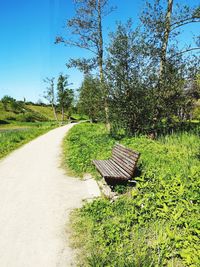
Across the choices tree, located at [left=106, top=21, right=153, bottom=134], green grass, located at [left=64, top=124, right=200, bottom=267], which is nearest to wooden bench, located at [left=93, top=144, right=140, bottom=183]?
green grass, located at [left=64, top=124, right=200, bottom=267]

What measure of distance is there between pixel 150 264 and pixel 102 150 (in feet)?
23.8

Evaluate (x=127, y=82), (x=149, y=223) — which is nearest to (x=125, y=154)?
(x=149, y=223)

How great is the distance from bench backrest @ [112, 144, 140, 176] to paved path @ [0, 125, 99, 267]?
3.52ft

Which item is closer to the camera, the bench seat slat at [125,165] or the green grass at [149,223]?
the green grass at [149,223]

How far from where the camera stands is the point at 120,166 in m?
6.92

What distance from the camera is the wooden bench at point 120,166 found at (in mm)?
6008

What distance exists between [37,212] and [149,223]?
2.50m

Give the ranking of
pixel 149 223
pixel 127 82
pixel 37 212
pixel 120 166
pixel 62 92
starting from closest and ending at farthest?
pixel 149 223
pixel 37 212
pixel 120 166
pixel 127 82
pixel 62 92

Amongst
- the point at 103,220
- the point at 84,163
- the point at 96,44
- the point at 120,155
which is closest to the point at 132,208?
the point at 103,220

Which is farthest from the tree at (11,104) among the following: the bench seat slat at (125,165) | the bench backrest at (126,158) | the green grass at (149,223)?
the green grass at (149,223)

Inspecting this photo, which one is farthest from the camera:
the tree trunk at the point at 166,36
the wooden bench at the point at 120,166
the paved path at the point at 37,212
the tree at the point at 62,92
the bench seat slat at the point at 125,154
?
the tree at the point at 62,92

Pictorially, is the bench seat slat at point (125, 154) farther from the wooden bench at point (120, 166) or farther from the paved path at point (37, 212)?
the paved path at point (37, 212)

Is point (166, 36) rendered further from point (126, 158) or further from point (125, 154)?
point (126, 158)

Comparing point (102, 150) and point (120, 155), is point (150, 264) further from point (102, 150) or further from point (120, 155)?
point (102, 150)
